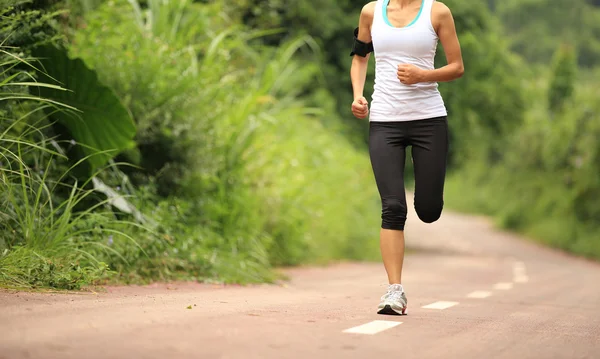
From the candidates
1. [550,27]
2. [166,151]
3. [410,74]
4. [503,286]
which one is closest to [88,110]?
[166,151]

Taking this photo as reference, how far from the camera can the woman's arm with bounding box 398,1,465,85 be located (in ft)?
20.8

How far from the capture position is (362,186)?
18672 mm

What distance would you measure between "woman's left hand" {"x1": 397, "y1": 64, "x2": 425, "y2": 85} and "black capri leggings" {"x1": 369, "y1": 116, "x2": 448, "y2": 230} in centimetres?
27

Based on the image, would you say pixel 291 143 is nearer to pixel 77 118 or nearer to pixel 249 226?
pixel 249 226

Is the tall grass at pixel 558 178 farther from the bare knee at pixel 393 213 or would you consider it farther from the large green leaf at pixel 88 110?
the bare knee at pixel 393 213

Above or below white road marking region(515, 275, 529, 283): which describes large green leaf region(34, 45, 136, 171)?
above

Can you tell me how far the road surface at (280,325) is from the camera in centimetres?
445

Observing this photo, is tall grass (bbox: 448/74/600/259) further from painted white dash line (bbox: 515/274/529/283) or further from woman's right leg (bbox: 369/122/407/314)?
woman's right leg (bbox: 369/122/407/314)

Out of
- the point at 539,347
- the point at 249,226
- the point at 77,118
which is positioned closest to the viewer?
the point at 539,347

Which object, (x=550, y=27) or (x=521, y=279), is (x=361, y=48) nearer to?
(x=521, y=279)

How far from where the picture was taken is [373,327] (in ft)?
18.0

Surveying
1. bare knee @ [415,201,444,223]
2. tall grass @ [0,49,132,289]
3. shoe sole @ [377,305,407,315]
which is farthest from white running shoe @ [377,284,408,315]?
tall grass @ [0,49,132,289]

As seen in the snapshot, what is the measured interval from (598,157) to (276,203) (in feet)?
61.3

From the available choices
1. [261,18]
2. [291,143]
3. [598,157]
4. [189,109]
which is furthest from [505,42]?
[189,109]
